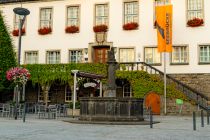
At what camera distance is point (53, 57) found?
3056cm

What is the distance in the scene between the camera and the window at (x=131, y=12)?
93.4 ft

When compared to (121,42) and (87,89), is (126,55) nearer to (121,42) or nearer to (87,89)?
(121,42)

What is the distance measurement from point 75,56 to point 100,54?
2019mm

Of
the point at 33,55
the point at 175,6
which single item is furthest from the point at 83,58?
the point at 175,6

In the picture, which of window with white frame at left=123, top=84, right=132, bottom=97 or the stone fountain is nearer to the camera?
the stone fountain

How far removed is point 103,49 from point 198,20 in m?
7.45

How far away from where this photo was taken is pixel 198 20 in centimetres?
2641

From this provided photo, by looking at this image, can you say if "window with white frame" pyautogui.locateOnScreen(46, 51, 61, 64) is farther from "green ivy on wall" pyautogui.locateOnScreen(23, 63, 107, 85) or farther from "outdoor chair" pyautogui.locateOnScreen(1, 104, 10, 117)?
"outdoor chair" pyautogui.locateOnScreen(1, 104, 10, 117)

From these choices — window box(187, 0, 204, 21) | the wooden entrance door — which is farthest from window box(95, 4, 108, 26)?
window box(187, 0, 204, 21)

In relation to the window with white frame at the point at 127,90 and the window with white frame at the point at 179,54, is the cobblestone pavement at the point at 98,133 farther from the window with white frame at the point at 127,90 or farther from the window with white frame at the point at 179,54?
the window with white frame at the point at 127,90

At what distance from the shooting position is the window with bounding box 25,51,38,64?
102ft

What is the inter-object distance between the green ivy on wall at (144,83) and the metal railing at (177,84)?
0.48 m

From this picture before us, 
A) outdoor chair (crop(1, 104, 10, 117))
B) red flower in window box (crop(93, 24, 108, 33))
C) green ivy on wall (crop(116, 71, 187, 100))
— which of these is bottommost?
outdoor chair (crop(1, 104, 10, 117))

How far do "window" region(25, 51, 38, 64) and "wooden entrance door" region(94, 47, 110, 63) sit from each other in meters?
5.13
